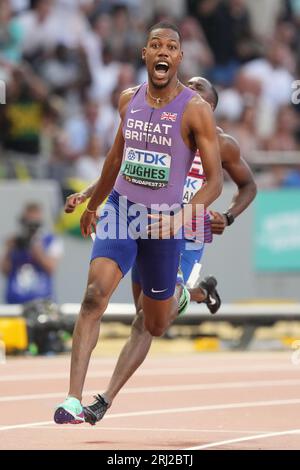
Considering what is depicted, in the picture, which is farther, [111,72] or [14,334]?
[111,72]

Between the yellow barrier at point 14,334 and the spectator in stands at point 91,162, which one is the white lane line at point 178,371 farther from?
the spectator in stands at point 91,162

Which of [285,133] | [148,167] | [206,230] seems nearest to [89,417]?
[206,230]

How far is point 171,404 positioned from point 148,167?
313 cm

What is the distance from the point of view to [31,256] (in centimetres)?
1683

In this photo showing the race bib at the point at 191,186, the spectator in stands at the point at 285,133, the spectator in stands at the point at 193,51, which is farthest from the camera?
the spectator in stands at the point at 193,51

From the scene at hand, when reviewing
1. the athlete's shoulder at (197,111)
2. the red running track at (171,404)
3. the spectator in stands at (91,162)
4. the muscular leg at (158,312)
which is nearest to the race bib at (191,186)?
the muscular leg at (158,312)

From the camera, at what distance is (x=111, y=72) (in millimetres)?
20094

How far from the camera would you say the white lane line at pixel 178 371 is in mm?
13188

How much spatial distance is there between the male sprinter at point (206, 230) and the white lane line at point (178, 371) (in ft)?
8.71

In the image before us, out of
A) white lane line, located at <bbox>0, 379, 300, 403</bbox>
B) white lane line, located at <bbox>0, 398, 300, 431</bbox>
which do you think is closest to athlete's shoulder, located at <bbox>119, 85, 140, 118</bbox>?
white lane line, located at <bbox>0, 398, 300, 431</bbox>

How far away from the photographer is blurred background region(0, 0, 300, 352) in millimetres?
17328

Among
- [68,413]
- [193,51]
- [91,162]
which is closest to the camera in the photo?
[68,413]

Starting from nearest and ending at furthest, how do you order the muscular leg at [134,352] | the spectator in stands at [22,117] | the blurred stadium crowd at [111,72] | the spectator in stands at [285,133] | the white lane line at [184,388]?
the muscular leg at [134,352] < the white lane line at [184,388] < the spectator in stands at [22,117] < the blurred stadium crowd at [111,72] < the spectator in stands at [285,133]

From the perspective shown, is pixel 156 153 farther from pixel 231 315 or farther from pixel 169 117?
pixel 231 315
